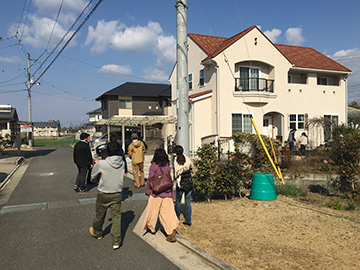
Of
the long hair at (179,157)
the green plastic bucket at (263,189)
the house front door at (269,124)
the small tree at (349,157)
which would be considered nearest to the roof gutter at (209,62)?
the house front door at (269,124)

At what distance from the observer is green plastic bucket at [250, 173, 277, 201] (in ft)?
25.7

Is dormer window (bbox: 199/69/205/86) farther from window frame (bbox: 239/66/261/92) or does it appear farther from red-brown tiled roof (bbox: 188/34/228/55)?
window frame (bbox: 239/66/261/92)

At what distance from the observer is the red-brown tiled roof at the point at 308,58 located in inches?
852

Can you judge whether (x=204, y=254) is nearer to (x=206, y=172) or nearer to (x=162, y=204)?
(x=162, y=204)

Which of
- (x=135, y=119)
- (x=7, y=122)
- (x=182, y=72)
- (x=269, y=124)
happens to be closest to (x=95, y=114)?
(x=7, y=122)

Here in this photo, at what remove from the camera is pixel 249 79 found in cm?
1920

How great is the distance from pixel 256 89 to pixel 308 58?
708 cm

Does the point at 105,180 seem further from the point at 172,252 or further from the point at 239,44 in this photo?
the point at 239,44

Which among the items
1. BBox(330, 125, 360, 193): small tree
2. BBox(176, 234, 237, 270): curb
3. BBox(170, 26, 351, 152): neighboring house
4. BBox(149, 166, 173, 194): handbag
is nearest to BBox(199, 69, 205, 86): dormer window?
BBox(170, 26, 351, 152): neighboring house

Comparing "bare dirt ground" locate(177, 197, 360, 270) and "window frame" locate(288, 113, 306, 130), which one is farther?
"window frame" locate(288, 113, 306, 130)

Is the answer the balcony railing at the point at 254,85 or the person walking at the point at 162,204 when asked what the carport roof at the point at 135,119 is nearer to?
the balcony railing at the point at 254,85

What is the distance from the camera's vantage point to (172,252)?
181 inches

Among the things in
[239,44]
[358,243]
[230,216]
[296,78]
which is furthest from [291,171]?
[296,78]

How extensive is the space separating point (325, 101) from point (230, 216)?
18.9 metres
